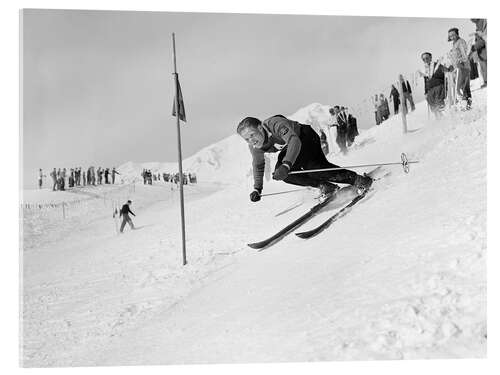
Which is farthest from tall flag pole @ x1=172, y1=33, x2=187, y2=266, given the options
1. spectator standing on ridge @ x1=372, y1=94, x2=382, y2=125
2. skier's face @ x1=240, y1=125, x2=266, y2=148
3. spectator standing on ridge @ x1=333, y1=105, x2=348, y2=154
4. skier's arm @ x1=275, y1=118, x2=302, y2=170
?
spectator standing on ridge @ x1=372, y1=94, x2=382, y2=125

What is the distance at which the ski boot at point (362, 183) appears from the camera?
15.9 ft

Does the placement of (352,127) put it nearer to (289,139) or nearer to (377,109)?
(377,109)

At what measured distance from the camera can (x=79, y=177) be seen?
17.3 ft

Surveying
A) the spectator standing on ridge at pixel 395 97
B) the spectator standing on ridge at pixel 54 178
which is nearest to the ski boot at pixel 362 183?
the spectator standing on ridge at pixel 395 97

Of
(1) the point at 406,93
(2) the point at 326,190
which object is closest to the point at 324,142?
(2) the point at 326,190

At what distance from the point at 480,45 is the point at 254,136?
2283 mm

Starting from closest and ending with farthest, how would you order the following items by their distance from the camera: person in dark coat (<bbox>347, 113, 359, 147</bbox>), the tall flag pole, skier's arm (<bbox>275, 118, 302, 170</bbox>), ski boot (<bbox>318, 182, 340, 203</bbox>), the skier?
skier's arm (<bbox>275, 118, 302, 170</bbox>), ski boot (<bbox>318, 182, 340, 203</bbox>), the tall flag pole, person in dark coat (<bbox>347, 113, 359, 147</bbox>), the skier

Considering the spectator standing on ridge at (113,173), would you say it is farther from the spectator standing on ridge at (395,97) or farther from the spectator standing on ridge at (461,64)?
the spectator standing on ridge at (461,64)

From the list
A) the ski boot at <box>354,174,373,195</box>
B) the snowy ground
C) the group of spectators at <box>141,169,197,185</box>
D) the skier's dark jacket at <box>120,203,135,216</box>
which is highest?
the group of spectators at <box>141,169,197,185</box>

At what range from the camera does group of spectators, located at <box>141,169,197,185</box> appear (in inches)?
202

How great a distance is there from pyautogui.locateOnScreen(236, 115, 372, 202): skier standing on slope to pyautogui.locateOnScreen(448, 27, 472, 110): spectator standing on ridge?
122 cm

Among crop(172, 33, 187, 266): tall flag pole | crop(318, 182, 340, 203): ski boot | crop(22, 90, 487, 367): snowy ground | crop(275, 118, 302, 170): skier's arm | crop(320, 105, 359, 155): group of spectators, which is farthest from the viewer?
crop(320, 105, 359, 155): group of spectators

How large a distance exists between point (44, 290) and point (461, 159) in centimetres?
379

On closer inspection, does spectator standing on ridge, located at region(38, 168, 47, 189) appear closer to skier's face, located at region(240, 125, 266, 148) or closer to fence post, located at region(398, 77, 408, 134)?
skier's face, located at region(240, 125, 266, 148)
